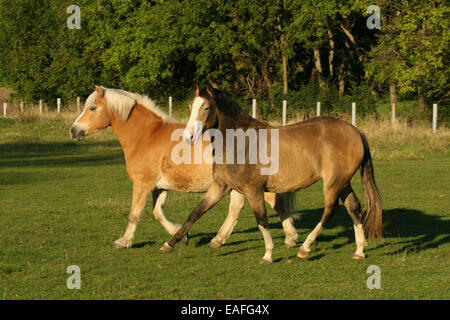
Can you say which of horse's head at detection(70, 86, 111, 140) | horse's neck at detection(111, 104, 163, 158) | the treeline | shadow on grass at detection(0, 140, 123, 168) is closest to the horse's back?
horse's neck at detection(111, 104, 163, 158)

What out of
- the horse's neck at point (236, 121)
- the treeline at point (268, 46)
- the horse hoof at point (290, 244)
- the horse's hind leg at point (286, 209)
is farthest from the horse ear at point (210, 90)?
the treeline at point (268, 46)

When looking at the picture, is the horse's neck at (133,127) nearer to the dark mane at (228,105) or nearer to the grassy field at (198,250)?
the grassy field at (198,250)

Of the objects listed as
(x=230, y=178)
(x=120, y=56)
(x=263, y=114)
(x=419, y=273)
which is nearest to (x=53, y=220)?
(x=230, y=178)

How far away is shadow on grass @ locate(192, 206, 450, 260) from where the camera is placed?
30.8ft

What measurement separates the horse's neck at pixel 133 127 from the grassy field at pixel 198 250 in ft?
4.75

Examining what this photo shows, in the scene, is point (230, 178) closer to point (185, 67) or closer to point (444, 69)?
point (444, 69)

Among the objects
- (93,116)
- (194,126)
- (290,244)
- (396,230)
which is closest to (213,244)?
(290,244)

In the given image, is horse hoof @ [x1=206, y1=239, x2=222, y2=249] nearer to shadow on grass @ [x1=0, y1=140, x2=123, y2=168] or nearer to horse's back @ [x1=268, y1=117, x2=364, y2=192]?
horse's back @ [x1=268, y1=117, x2=364, y2=192]

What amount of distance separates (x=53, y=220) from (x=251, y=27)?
27095 mm

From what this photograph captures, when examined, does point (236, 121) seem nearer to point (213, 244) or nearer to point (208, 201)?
point (208, 201)

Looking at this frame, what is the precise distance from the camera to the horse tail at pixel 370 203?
28.2ft

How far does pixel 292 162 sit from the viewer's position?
26.8ft

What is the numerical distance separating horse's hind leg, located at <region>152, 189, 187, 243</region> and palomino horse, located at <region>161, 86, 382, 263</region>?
2.78ft
